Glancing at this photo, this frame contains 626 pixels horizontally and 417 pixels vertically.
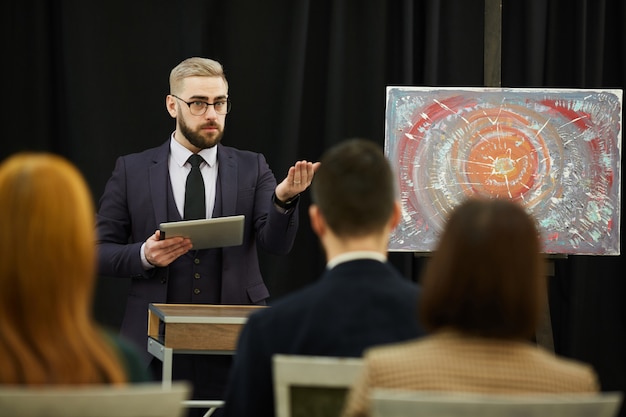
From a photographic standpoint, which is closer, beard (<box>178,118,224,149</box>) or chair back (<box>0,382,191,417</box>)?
chair back (<box>0,382,191,417</box>)

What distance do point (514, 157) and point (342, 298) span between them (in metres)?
2.73

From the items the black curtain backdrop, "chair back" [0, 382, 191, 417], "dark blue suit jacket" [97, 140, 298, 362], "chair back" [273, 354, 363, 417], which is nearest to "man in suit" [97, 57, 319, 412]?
"dark blue suit jacket" [97, 140, 298, 362]

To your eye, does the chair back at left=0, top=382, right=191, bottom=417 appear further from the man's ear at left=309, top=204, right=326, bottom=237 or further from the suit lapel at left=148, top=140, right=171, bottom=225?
the suit lapel at left=148, top=140, right=171, bottom=225

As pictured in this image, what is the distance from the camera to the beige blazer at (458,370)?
5.24ft

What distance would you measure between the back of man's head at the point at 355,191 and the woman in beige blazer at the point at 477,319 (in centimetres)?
48

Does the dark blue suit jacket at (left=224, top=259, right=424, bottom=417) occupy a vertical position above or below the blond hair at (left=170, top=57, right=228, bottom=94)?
below

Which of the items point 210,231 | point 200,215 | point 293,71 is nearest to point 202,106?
point 200,215

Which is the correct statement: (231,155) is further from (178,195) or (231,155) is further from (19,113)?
(19,113)

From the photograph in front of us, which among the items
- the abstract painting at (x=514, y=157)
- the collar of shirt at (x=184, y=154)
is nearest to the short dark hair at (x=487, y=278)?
the collar of shirt at (x=184, y=154)

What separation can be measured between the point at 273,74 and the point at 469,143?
43.9 inches

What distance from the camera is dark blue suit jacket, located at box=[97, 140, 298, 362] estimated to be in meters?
3.85

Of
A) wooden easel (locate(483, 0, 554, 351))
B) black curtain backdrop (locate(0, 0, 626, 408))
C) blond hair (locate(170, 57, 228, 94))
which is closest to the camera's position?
blond hair (locate(170, 57, 228, 94))

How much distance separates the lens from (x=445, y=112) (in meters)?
4.54

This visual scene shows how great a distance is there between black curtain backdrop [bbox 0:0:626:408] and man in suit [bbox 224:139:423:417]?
2900 millimetres
